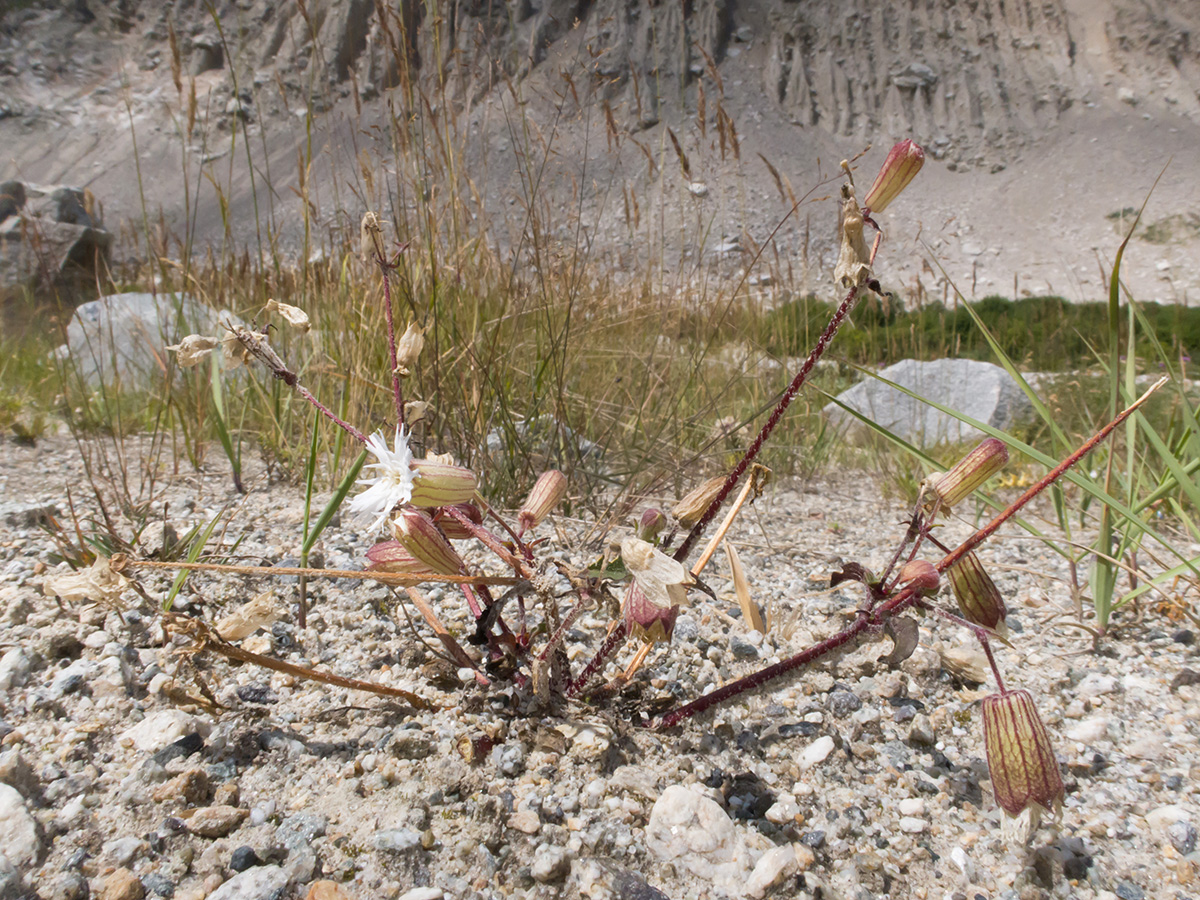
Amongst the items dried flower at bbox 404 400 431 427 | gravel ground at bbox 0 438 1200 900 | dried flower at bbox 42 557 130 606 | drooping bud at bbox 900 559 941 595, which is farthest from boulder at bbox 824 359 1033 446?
dried flower at bbox 42 557 130 606

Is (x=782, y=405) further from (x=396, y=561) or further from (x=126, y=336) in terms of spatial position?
(x=126, y=336)

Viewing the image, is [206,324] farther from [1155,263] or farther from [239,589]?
[1155,263]

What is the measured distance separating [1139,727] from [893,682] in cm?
27

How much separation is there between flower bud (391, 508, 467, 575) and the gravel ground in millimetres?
203

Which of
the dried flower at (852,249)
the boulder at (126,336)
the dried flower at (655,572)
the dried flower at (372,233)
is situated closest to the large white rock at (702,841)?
the dried flower at (655,572)

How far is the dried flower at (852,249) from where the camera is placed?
0.50m

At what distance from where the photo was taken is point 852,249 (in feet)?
1.68

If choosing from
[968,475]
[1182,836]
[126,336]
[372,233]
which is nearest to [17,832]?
[372,233]

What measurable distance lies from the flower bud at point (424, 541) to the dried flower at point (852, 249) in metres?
0.36

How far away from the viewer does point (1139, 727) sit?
0.80 meters

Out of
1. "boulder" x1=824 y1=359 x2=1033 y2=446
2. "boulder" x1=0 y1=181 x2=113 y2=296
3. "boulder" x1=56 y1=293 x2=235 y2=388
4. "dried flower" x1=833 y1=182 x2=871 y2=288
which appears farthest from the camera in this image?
"boulder" x1=0 y1=181 x2=113 y2=296

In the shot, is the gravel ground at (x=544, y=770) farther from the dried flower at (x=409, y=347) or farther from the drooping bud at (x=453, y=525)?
the dried flower at (x=409, y=347)

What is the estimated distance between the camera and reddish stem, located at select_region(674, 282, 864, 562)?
1.72 feet

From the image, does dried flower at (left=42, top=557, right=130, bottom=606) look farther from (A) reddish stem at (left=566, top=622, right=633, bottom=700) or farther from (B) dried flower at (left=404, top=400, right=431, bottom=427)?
(A) reddish stem at (left=566, top=622, right=633, bottom=700)
